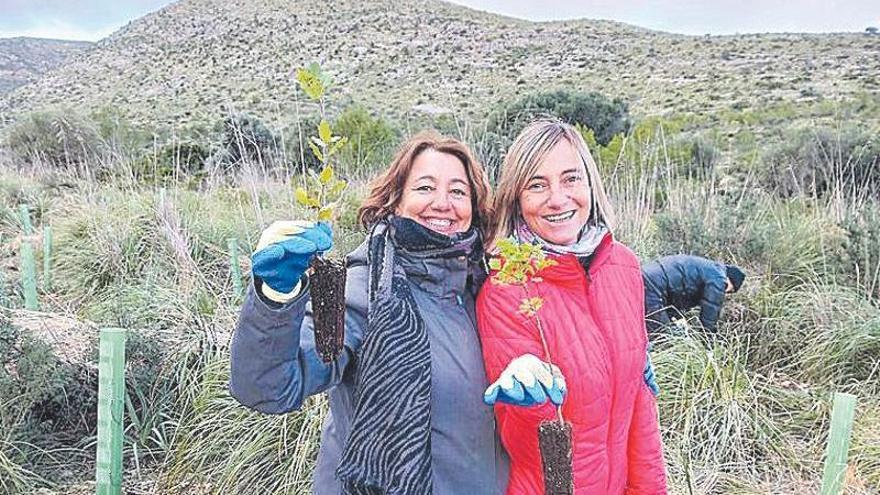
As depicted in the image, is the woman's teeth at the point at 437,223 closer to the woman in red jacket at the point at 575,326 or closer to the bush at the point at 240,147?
the woman in red jacket at the point at 575,326

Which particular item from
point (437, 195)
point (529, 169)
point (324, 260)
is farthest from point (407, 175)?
point (324, 260)

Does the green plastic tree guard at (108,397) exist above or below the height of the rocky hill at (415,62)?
below

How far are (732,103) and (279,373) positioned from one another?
70.4 feet

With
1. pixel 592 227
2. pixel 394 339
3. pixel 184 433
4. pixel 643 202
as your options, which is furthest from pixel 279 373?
pixel 643 202

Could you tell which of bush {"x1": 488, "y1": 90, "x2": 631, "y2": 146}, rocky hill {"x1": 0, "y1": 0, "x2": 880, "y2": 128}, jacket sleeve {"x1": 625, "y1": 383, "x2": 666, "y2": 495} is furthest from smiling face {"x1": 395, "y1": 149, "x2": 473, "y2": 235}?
rocky hill {"x1": 0, "y1": 0, "x2": 880, "y2": 128}

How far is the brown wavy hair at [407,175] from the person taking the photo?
1.80 metres

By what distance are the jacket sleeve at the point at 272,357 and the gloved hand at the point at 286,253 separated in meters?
0.03

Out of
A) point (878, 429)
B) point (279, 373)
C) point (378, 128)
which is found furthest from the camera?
point (378, 128)

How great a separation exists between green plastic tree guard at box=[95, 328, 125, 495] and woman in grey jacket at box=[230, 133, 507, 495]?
1.44 m

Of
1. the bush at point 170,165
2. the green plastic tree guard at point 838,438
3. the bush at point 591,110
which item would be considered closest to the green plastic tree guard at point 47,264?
the bush at point 170,165

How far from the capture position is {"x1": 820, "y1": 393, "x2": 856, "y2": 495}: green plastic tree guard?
8.04ft

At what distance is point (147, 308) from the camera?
4.57 m

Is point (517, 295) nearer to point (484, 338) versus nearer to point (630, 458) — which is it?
point (484, 338)

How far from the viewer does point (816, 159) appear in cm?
902
